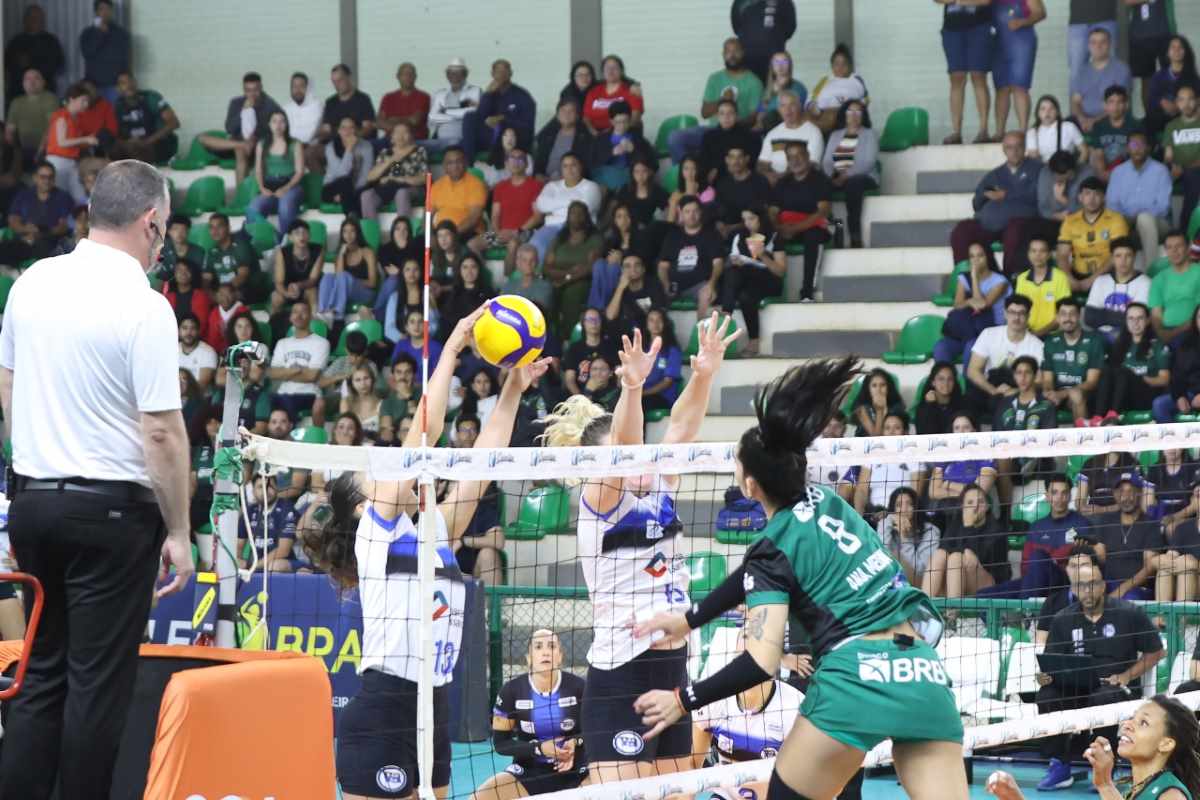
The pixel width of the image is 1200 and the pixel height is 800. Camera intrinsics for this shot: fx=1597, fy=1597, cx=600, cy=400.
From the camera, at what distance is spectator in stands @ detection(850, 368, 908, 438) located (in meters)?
13.0

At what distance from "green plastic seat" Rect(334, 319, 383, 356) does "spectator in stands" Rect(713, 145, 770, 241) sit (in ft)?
11.9

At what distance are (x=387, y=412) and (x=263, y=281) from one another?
3342 millimetres

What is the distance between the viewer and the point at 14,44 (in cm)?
2003

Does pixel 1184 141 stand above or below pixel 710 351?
above

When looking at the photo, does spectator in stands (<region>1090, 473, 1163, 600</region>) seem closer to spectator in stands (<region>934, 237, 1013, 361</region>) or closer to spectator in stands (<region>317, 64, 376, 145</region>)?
spectator in stands (<region>934, 237, 1013, 361</region>)

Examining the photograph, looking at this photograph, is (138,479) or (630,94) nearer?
A: (138,479)

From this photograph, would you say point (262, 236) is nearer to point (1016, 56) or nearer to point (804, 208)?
point (804, 208)

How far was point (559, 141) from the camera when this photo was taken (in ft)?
56.6

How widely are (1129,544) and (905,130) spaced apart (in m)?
7.79

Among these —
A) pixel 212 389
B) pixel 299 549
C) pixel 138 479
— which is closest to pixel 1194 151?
pixel 299 549

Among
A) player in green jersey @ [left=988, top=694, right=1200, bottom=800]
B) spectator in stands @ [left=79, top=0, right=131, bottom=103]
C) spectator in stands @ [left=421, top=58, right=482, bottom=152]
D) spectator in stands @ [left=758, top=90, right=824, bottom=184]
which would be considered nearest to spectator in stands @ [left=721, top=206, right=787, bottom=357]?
spectator in stands @ [left=758, top=90, right=824, bottom=184]

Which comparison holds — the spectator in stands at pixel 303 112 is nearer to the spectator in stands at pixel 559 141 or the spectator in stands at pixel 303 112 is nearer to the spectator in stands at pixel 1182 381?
the spectator in stands at pixel 559 141

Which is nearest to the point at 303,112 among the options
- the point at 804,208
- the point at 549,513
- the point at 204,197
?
the point at 204,197

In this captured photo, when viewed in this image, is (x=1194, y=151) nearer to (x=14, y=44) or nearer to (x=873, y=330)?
(x=873, y=330)
